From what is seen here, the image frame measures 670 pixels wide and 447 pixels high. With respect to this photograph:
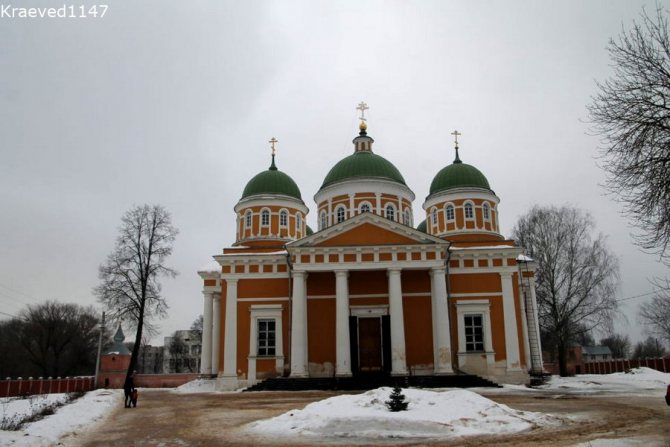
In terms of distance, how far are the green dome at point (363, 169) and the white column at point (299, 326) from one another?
27.9 ft

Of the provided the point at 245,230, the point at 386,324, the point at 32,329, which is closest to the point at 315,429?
the point at 386,324

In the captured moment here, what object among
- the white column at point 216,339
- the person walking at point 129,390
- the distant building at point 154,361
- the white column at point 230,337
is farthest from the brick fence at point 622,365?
the distant building at point 154,361

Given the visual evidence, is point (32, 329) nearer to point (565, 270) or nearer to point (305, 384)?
point (305, 384)

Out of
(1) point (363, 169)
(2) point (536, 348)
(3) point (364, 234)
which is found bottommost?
(2) point (536, 348)

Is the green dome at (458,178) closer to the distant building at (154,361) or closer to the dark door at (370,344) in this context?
the dark door at (370,344)

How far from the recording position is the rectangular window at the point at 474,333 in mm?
27547

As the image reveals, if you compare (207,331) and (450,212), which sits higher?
(450,212)

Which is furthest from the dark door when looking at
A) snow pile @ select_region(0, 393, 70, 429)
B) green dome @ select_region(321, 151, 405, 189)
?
snow pile @ select_region(0, 393, 70, 429)

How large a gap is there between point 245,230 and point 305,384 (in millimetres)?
11565

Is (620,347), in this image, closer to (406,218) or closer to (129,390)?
(406,218)

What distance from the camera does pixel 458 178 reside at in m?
32.8

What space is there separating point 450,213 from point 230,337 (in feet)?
46.3

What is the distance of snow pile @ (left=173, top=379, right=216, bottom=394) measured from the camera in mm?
28547

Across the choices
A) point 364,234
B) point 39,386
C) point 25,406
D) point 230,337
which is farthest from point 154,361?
point 25,406
